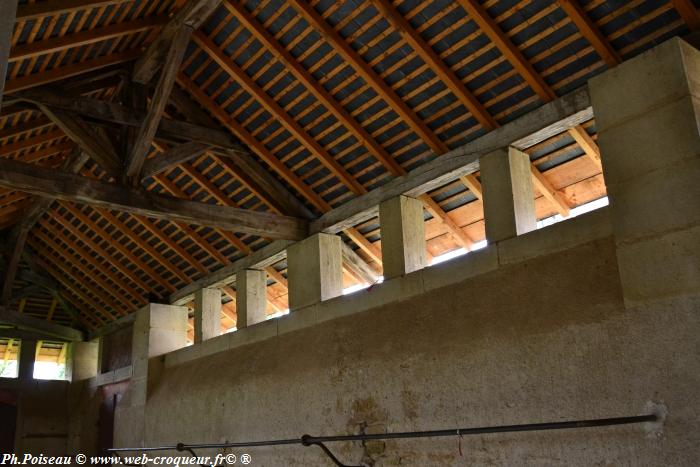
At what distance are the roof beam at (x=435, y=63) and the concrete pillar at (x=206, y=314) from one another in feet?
19.3

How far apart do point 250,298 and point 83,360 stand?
6531 millimetres

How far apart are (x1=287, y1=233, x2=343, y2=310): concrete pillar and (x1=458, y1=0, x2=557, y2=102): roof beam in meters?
3.60

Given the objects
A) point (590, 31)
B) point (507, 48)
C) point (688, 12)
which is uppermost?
point (507, 48)

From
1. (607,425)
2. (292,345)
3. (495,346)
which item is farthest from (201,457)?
(607,425)

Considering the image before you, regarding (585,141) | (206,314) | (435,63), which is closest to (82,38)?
(435,63)

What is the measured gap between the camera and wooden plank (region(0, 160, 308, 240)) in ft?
25.0

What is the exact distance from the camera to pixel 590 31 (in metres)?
6.00

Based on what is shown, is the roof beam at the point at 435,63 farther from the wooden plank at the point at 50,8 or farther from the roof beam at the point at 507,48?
the wooden plank at the point at 50,8

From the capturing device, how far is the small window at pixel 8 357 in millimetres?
14023

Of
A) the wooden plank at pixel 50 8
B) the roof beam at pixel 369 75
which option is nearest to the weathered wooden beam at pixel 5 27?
the wooden plank at pixel 50 8

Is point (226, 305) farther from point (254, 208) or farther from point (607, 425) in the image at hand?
point (607, 425)

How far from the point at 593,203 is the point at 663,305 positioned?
11.4 ft

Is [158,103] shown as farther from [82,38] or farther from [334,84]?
[334,84]

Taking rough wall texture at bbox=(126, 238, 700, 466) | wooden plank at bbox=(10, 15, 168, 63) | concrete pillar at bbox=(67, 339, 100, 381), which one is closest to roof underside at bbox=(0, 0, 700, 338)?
wooden plank at bbox=(10, 15, 168, 63)
